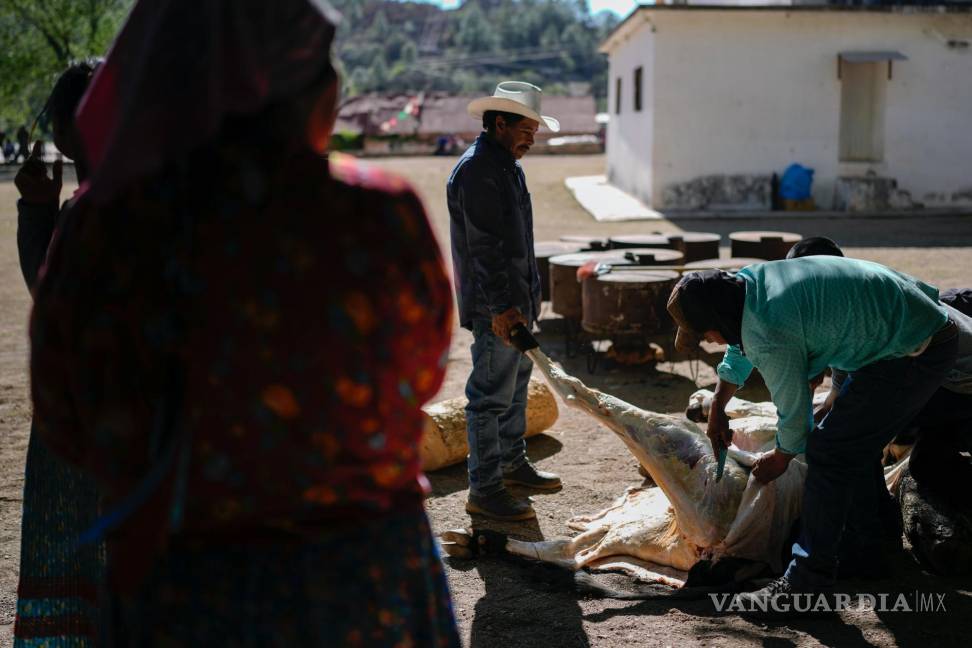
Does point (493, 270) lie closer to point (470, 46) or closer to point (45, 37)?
point (45, 37)

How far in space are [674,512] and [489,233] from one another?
1.48 metres

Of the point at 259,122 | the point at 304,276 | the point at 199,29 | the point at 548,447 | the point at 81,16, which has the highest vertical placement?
the point at 81,16

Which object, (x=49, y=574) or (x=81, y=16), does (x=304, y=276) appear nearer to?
(x=49, y=574)

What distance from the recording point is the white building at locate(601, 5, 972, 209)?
18422mm

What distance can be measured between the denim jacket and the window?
16.3 m

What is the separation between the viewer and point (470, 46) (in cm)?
10031

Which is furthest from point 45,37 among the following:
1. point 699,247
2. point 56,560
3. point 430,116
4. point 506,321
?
point 56,560

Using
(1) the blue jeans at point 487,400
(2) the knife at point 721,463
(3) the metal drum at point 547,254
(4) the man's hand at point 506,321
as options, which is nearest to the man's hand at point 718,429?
(2) the knife at point 721,463

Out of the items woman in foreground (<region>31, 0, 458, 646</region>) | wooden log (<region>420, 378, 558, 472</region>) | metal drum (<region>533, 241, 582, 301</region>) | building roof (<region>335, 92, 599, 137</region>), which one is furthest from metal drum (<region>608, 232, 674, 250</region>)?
building roof (<region>335, 92, 599, 137</region>)

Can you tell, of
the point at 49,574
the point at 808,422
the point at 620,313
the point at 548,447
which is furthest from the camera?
the point at 620,313

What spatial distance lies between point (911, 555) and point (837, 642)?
2.79 feet

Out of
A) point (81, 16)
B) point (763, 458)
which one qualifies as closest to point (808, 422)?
point (763, 458)

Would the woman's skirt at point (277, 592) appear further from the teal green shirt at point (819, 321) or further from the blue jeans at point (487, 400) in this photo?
the blue jeans at point (487, 400)

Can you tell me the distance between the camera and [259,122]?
1496mm
